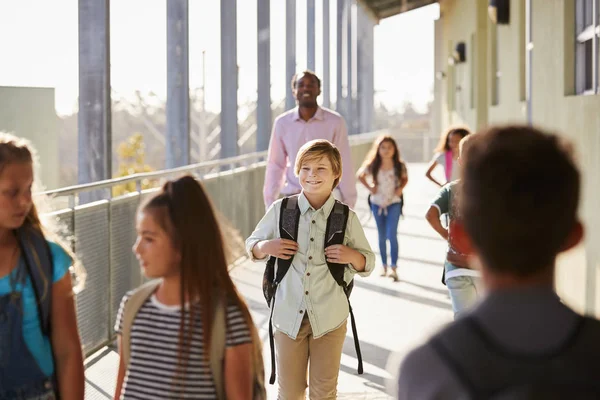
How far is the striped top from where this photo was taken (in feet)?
8.05

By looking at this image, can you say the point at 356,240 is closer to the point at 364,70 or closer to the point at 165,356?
the point at 165,356

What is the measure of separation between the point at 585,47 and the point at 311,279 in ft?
13.6

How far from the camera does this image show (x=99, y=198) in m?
6.86

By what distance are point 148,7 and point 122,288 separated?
2406 inches

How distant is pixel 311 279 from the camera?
4.40 meters

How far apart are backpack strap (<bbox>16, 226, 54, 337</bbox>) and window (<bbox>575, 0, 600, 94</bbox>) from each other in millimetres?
5103

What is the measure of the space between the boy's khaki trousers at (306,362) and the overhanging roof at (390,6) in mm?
32817

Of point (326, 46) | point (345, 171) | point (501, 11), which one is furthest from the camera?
point (326, 46)

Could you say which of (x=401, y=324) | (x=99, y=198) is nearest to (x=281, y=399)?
(x=99, y=198)

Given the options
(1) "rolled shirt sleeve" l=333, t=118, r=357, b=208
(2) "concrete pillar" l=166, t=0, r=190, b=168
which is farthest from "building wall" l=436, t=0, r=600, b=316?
(2) "concrete pillar" l=166, t=0, r=190, b=168

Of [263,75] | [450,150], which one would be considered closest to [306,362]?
[450,150]

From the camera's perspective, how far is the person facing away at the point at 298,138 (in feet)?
21.9

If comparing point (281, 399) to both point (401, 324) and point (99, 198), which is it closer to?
point (99, 198)

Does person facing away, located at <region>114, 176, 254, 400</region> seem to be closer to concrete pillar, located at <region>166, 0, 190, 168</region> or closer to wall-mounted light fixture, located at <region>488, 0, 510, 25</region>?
concrete pillar, located at <region>166, 0, 190, 168</region>
